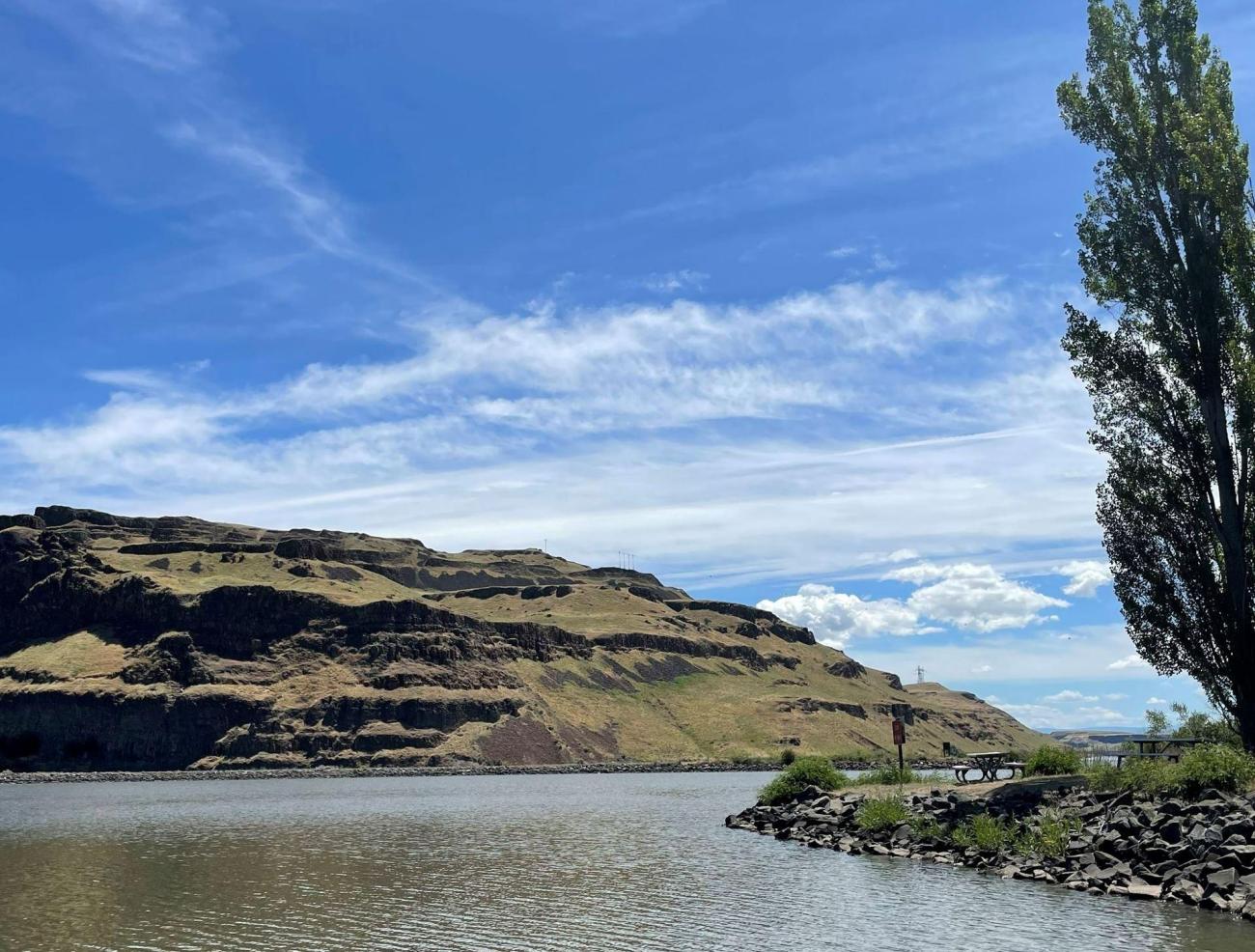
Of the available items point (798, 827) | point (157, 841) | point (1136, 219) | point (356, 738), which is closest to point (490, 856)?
point (798, 827)

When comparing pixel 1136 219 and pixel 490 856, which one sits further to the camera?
pixel 490 856

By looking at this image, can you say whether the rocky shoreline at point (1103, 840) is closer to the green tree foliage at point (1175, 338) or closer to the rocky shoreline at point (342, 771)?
the green tree foliage at point (1175, 338)

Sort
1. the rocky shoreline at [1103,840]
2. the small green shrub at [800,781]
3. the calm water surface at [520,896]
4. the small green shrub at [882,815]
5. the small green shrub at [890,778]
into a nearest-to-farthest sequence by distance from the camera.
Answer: the calm water surface at [520,896]
the rocky shoreline at [1103,840]
the small green shrub at [882,815]
the small green shrub at [890,778]
the small green shrub at [800,781]

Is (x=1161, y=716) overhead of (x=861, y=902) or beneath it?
overhead

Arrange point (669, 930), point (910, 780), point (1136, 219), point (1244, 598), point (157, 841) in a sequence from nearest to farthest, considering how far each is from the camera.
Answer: point (669, 930), point (1244, 598), point (1136, 219), point (157, 841), point (910, 780)

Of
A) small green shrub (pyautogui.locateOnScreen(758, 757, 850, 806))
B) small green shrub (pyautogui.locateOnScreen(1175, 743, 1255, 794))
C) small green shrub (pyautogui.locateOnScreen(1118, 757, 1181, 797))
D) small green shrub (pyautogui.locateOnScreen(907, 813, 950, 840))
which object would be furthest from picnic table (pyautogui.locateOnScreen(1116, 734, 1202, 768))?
small green shrub (pyautogui.locateOnScreen(758, 757, 850, 806))

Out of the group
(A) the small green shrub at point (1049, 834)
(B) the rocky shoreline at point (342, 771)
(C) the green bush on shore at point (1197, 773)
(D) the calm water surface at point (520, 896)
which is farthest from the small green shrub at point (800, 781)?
(B) the rocky shoreline at point (342, 771)

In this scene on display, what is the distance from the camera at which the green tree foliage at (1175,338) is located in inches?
1604

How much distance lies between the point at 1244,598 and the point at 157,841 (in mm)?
54240

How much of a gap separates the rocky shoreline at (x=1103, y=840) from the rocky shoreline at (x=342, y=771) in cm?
13334

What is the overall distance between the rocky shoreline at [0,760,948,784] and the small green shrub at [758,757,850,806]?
380 feet

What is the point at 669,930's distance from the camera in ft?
95.3

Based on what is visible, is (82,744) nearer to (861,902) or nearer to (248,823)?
(248,823)

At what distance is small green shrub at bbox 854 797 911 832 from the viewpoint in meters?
46.2
